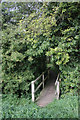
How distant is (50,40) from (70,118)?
2298mm

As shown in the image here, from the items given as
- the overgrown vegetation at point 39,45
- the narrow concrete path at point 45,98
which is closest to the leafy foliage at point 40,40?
the overgrown vegetation at point 39,45

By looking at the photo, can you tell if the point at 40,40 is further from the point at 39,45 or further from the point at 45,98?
the point at 45,98

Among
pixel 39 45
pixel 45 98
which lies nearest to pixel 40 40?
pixel 39 45

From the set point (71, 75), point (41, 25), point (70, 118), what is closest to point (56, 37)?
point (41, 25)

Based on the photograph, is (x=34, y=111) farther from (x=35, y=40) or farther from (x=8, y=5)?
(x=8, y=5)

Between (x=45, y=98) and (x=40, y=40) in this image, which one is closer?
(x=40, y=40)

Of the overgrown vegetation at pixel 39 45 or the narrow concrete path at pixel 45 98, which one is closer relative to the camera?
the overgrown vegetation at pixel 39 45

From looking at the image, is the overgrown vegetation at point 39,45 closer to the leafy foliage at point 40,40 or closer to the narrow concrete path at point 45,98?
Result: the leafy foliage at point 40,40

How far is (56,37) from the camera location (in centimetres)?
313

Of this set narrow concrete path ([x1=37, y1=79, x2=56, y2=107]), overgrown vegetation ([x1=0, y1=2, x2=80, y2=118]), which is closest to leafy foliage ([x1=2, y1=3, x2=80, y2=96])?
overgrown vegetation ([x1=0, y1=2, x2=80, y2=118])

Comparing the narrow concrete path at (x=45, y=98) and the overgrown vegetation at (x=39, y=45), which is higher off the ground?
the overgrown vegetation at (x=39, y=45)

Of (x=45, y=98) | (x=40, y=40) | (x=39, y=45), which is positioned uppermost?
(x=40, y=40)

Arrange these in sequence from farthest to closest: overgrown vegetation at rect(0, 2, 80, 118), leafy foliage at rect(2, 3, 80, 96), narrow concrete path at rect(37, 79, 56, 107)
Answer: narrow concrete path at rect(37, 79, 56, 107) → leafy foliage at rect(2, 3, 80, 96) → overgrown vegetation at rect(0, 2, 80, 118)

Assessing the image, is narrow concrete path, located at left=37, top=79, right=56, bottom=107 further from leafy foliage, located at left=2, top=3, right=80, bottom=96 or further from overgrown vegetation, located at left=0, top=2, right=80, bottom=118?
leafy foliage, located at left=2, top=3, right=80, bottom=96
